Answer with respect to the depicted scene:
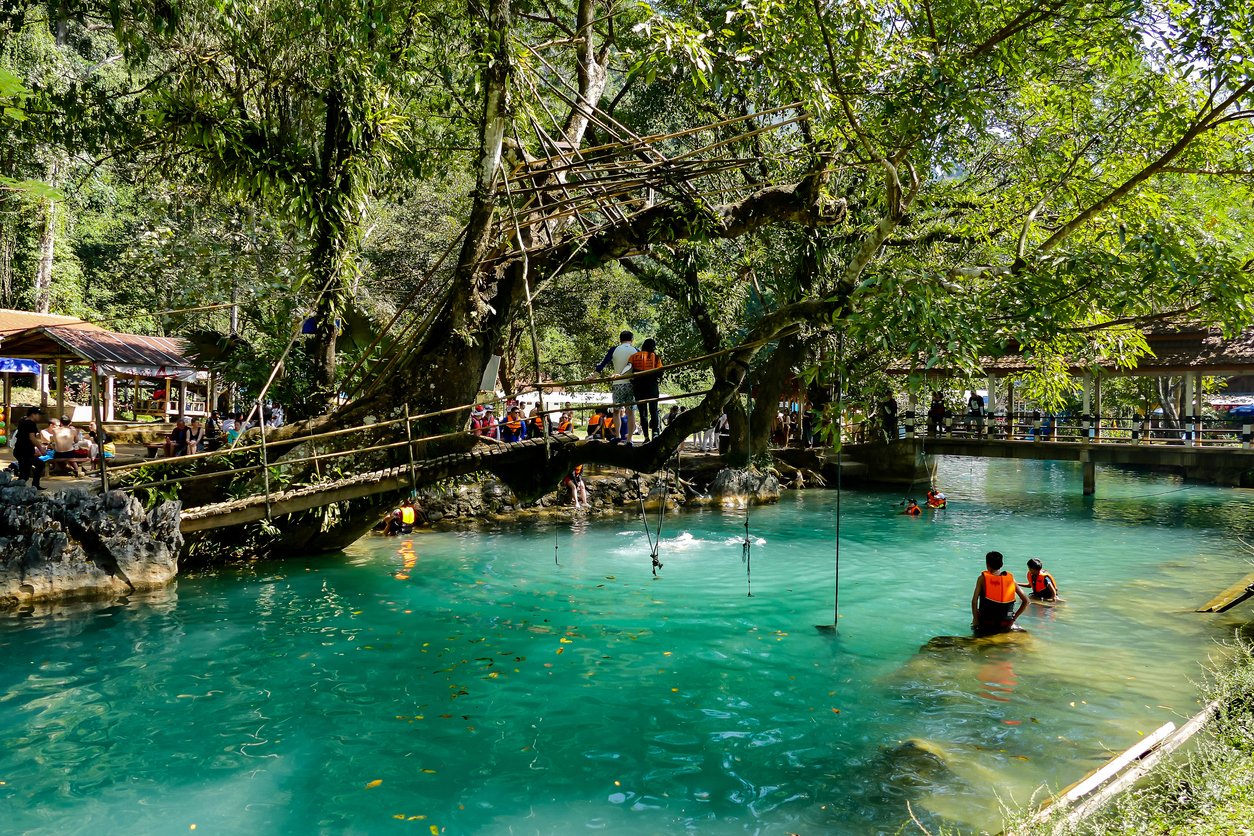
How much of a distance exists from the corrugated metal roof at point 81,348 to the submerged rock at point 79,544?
752cm

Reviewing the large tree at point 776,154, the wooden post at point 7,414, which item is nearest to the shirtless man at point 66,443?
the wooden post at point 7,414

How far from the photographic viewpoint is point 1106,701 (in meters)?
8.11

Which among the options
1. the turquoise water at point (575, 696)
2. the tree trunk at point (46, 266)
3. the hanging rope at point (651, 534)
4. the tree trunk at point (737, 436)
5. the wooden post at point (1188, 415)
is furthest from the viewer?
the tree trunk at point (46, 266)

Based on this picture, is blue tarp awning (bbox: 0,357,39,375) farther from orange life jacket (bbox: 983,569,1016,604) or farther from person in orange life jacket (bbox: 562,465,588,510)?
orange life jacket (bbox: 983,569,1016,604)

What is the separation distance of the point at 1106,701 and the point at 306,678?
25.8 feet

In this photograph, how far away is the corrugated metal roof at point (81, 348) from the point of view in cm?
1831

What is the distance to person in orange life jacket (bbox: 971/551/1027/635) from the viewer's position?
33.2 feet

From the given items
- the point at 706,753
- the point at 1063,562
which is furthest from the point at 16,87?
the point at 1063,562

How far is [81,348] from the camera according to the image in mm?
18484

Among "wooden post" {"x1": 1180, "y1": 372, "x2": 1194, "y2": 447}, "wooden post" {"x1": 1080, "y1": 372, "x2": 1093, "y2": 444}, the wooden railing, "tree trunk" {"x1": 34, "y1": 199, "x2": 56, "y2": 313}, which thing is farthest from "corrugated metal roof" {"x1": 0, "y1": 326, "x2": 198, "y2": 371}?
"wooden post" {"x1": 1180, "y1": 372, "x2": 1194, "y2": 447}

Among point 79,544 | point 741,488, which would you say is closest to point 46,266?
point 79,544

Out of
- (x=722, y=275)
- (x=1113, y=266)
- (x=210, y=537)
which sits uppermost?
(x=722, y=275)

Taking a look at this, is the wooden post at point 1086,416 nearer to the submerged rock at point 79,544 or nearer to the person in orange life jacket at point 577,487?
the person in orange life jacket at point 577,487

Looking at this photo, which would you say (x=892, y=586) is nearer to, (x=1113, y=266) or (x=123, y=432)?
(x=1113, y=266)
